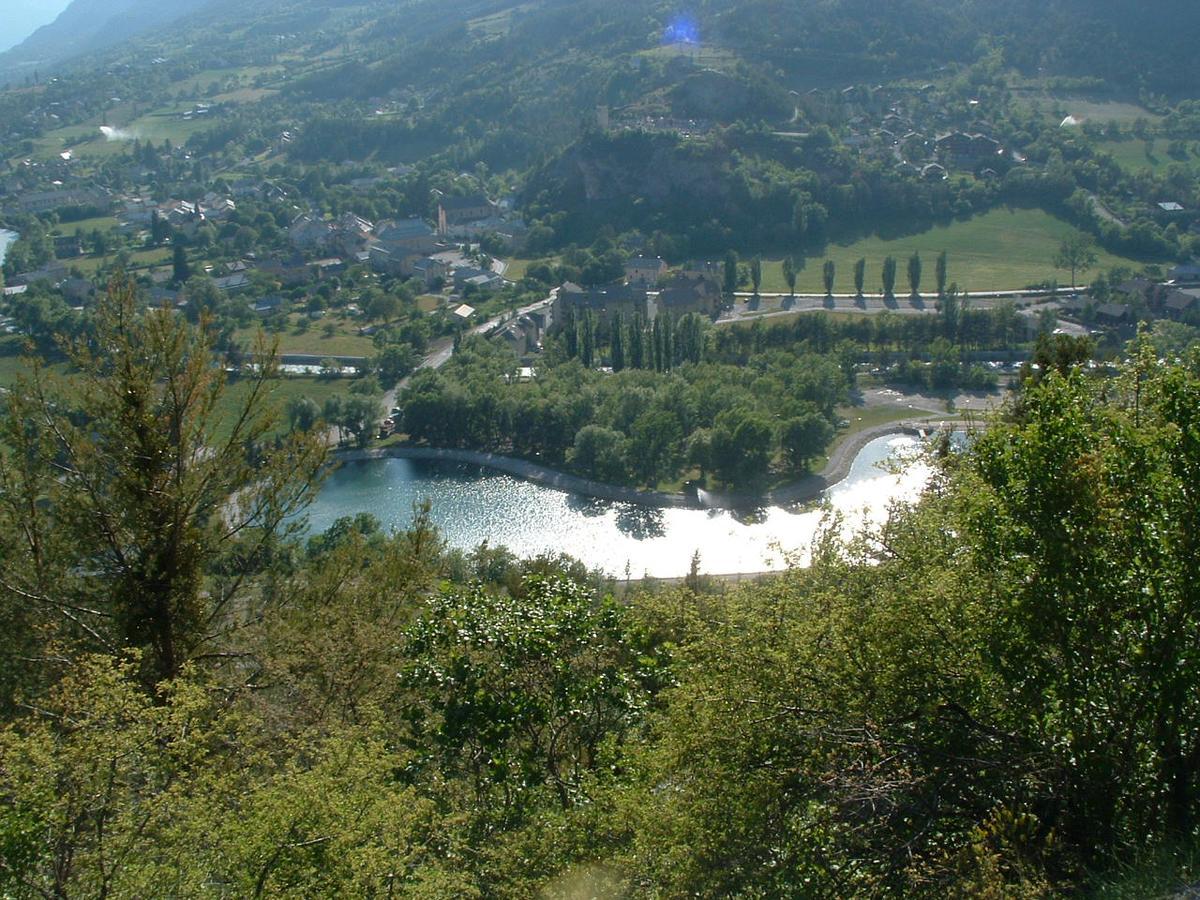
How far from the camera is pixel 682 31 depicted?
5047cm

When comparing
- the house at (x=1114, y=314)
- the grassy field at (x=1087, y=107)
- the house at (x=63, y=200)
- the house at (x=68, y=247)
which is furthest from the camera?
the grassy field at (x=1087, y=107)

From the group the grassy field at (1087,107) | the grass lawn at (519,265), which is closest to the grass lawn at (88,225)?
the grass lawn at (519,265)

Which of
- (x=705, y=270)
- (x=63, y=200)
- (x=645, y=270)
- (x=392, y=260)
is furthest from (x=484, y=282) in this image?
(x=63, y=200)

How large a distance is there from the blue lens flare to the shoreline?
3693 cm

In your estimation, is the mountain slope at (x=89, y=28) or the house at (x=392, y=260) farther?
the mountain slope at (x=89, y=28)

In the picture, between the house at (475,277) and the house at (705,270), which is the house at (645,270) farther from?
the house at (475,277)

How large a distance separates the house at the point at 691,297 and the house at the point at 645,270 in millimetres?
2618

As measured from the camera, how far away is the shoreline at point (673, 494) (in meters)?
16.2

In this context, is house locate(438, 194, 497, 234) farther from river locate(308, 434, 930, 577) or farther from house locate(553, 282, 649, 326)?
river locate(308, 434, 930, 577)

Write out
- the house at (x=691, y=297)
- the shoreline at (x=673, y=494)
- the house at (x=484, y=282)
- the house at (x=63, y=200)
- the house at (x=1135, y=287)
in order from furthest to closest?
the house at (x=63, y=200) < the house at (x=484, y=282) < the house at (x=691, y=297) < the house at (x=1135, y=287) < the shoreline at (x=673, y=494)

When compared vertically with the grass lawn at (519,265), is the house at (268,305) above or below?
above

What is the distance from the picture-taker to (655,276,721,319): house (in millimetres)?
25266

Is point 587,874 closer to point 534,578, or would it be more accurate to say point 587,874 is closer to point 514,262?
point 534,578

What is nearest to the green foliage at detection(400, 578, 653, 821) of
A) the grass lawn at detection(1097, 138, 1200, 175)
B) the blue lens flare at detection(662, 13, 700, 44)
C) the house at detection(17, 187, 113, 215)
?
the grass lawn at detection(1097, 138, 1200, 175)
